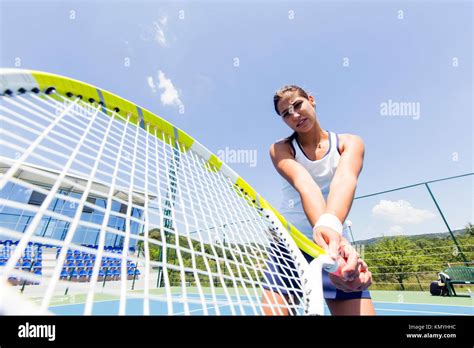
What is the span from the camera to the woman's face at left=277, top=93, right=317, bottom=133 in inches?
59.4

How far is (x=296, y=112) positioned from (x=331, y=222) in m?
0.70

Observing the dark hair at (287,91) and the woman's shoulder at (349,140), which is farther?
the dark hair at (287,91)

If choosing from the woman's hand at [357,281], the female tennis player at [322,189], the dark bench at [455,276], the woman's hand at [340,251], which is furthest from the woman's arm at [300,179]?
the dark bench at [455,276]

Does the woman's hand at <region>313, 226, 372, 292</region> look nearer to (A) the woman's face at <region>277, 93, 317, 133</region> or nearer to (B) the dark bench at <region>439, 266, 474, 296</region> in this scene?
(A) the woman's face at <region>277, 93, 317, 133</region>

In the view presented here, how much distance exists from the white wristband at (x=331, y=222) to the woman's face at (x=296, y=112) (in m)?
0.60

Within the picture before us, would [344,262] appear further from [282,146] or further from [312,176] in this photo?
[282,146]

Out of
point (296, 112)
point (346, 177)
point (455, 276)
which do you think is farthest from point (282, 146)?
point (455, 276)

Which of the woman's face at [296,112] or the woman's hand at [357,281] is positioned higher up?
the woman's face at [296,112]

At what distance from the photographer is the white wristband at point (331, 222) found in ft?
3.60

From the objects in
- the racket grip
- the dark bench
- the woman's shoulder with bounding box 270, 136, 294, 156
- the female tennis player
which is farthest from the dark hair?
the dark bench

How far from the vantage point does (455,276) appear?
4.82 metres

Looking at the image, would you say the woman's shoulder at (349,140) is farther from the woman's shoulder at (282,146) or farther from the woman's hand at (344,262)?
the woman's hand at (344,262)
